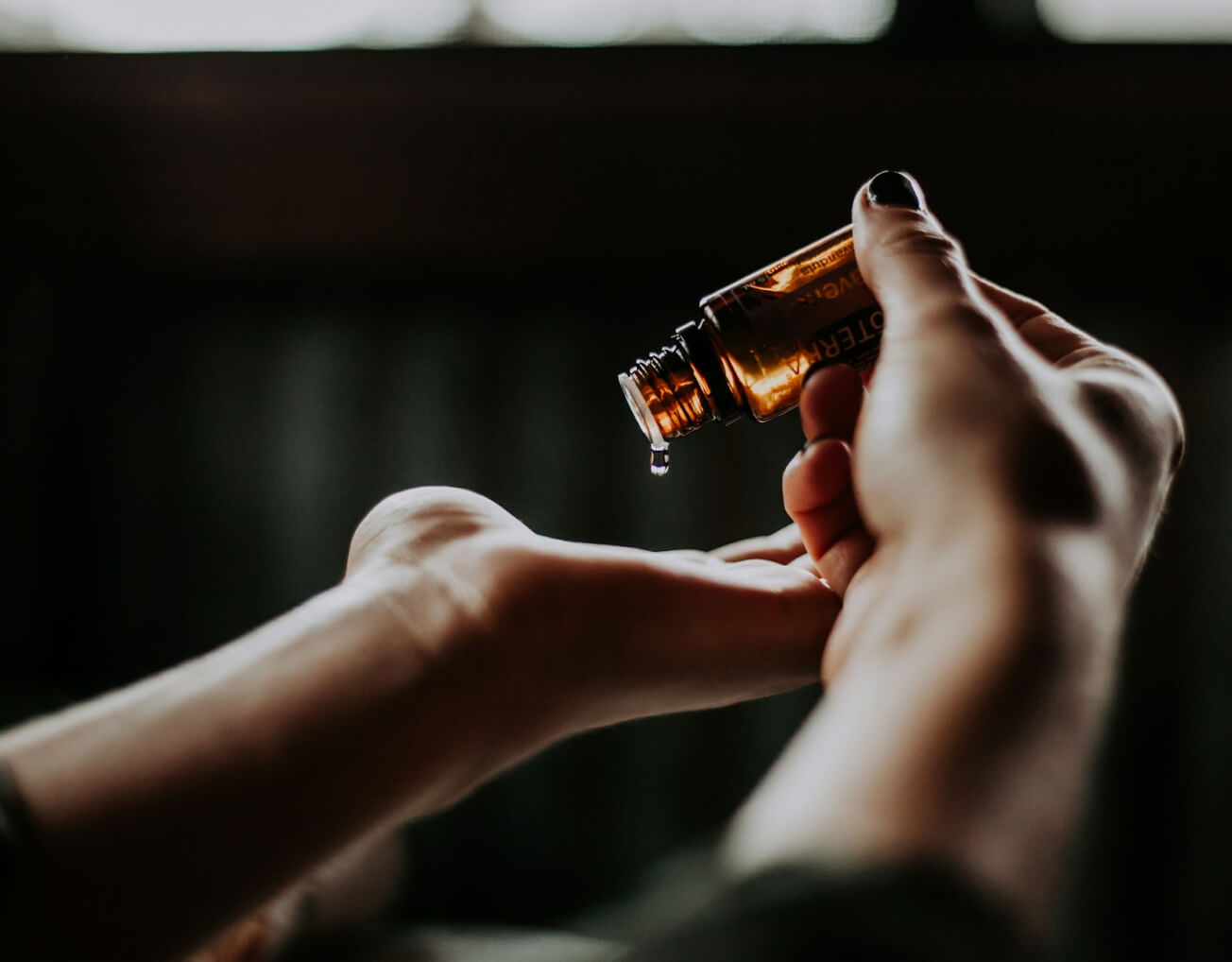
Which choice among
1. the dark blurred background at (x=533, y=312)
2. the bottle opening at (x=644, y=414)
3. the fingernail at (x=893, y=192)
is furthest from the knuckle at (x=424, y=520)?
the dark blurred background at (x=533, y=312)

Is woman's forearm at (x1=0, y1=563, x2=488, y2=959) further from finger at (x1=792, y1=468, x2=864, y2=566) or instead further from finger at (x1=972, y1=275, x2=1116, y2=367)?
finger at (x1=972, y1=275, x2=1116, y2=367)

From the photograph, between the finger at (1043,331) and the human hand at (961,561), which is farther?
the finger at (1043,331)

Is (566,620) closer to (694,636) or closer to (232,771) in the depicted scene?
(694,636)

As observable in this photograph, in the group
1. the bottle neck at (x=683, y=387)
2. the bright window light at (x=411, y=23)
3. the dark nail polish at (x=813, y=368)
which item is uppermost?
the bright window light at (x=411, y=23)

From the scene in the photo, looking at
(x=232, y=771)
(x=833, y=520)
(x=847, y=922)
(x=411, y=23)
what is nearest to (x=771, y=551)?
(x=833, y=520)

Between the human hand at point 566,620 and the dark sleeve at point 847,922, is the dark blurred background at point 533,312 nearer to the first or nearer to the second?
the human hand at point 566,620

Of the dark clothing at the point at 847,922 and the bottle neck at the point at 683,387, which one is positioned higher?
the bottle neck at the point at 683,387
